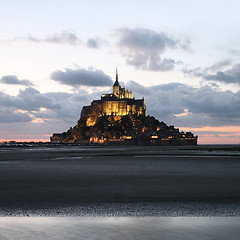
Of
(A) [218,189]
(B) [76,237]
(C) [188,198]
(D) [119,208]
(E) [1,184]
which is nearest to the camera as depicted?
(B) [76,237]

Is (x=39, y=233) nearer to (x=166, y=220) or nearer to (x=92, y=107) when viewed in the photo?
(x=166, y=220)

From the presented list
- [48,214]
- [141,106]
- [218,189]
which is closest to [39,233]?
[48,214]

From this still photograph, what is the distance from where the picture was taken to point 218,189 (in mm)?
12117

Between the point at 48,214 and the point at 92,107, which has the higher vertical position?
the point at 92,107

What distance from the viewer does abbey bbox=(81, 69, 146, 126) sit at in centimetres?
16200

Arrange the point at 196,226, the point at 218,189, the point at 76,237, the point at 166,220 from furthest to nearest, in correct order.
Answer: the point at 218,189 < the point at 166,220 < the point at 196,226 < the point at 76,237

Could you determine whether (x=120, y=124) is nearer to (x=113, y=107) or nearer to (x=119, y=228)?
(x=113, y=107)

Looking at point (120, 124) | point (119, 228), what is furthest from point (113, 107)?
point (119, 228)

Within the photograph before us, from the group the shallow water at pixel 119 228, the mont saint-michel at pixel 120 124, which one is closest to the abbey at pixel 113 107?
the mont saint-michel at pixel 120 124

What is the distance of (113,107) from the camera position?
536ft

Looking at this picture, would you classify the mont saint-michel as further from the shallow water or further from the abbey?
the shallow water

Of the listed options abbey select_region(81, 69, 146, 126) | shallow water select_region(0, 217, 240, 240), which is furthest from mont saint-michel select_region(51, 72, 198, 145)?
shallow water select_region(0, 217, 240, 240)

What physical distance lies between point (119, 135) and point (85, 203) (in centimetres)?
15630

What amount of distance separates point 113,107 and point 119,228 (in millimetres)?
157124
